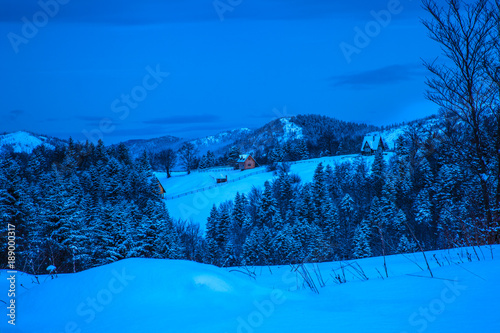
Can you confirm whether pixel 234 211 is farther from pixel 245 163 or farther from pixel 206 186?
pixel 245 163

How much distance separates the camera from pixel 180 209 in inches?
1976

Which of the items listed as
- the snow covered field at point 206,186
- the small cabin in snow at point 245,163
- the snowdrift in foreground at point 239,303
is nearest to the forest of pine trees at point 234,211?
the snow covered field at point 206,186

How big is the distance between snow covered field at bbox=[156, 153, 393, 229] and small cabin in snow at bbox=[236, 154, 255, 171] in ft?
9.09

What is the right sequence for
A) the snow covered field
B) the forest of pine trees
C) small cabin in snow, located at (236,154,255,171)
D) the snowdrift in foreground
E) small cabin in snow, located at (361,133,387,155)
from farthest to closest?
small cabin in snow, located at (236,154,255,171)
small cabin in snow, located at (361,133,387,155)
the snow covered field
the forest of pine trees
the snowdrift in foreground

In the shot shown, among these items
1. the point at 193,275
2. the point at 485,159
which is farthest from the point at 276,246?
the point at 193,275

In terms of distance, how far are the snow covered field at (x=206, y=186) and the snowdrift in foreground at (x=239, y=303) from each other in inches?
1729

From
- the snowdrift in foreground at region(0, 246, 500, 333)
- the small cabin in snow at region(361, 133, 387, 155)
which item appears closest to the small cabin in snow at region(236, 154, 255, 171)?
the small cabin in snow at region(361, 133, 387, 155)

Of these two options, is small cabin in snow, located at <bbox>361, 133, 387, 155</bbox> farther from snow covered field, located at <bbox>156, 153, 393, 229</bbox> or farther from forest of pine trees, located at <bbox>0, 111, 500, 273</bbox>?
forest of pine trees, located at <bbox>0, 111, 500, 273</bbox>

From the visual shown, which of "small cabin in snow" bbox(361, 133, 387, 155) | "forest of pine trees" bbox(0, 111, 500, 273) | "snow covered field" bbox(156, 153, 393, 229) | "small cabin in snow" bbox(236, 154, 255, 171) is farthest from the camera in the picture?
"small cabin in snow" bbox(236, 154, 255, 171)

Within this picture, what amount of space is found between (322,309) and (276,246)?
27.0 metres

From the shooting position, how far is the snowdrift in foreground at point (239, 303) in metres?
2.12

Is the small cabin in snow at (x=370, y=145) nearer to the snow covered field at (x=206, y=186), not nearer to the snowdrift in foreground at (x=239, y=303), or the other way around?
the snow covered field at (x=206, y=186)

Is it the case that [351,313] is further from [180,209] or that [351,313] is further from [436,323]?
[180,209]

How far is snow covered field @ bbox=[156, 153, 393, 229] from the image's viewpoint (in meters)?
49.8
